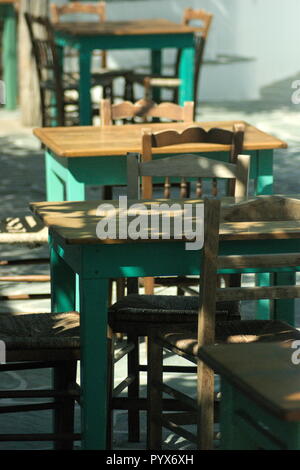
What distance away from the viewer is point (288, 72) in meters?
17.6

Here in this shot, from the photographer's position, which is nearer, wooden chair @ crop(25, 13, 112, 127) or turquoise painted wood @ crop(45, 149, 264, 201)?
turquoise painted wood @ crop(45, 149, 264, 201)

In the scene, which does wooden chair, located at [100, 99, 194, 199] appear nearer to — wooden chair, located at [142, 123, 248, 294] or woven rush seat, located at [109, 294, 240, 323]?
wooden chair, located at [142, 123, 248, 294]

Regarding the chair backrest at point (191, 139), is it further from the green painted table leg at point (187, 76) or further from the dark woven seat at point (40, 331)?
the green painted table leg at point (187, 76)

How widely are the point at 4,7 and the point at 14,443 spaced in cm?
1041

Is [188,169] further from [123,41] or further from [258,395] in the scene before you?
[123,41]

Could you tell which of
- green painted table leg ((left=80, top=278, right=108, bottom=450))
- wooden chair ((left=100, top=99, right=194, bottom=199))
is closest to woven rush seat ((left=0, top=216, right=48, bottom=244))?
wooden chair ((left=100, top=99, right=194, bottom=199))

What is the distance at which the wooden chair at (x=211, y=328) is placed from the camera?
3.34 meters

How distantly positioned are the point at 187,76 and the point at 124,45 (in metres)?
0.67

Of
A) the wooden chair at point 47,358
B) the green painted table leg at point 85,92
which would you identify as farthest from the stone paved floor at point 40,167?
the green painted table leg at point 85,92

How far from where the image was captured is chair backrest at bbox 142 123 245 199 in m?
5.09

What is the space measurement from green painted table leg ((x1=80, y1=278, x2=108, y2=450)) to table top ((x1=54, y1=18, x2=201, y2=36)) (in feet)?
21.6

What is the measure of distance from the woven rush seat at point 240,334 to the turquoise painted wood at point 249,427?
599 millimetres

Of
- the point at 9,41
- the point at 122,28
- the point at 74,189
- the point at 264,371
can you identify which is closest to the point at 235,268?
the point at 264,371
